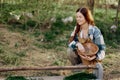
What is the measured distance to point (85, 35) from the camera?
558 centimetres

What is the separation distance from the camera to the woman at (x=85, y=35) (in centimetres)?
543

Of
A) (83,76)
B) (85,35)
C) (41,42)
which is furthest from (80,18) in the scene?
(41,42)

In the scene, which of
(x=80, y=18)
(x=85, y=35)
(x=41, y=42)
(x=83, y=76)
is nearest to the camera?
(x=83, y=76)

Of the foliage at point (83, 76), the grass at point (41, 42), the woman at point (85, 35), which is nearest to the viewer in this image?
the foliage at point (83, 76)

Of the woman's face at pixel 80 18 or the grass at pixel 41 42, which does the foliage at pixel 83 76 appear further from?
the grass at pixel 41 42

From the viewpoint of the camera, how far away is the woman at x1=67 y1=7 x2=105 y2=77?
5434 mm

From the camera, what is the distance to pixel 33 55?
25.2 feet

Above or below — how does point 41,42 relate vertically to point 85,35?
below

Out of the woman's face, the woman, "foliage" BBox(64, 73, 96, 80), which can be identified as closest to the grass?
the woman

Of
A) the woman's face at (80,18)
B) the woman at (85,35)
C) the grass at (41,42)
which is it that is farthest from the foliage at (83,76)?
the grass at (41,42)

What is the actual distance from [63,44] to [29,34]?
0.82 meters

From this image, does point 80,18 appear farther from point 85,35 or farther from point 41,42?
point 41,42

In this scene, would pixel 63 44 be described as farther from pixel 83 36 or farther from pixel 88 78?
pixel 88 78

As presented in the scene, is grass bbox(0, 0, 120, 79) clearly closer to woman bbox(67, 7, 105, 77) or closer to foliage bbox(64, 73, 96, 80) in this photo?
woman bbox(67, 7, 105, 77)
